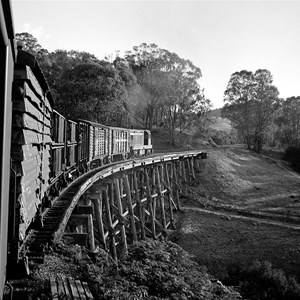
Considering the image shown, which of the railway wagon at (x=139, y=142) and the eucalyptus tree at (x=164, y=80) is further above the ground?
the eucalyptus tree at (x=164, y=80)

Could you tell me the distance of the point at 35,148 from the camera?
4.52m

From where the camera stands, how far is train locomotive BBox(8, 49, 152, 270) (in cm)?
331

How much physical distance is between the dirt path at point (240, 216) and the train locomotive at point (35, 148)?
22.8 ft

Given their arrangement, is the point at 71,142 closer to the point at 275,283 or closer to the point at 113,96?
the point at 275,283

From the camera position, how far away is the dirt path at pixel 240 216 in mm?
14641

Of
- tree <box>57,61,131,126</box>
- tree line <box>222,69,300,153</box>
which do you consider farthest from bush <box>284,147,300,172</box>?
tree <box>57,61,131,126</box>

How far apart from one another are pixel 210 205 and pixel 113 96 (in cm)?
1124

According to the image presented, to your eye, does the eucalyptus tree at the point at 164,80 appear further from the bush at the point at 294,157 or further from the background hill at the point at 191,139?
the bush at the point at 294,157

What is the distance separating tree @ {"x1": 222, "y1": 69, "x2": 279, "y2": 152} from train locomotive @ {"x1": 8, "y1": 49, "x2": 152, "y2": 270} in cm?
2819

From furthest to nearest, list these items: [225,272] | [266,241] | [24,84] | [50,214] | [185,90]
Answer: [185,90] → [266,241] → [225,272] → [50,214] → [24,84]

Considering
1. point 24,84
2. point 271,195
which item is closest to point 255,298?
point 24,84

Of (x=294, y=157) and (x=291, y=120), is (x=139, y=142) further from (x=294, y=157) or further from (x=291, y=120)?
(x=291, y=120)

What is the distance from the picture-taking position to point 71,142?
11.2 meters

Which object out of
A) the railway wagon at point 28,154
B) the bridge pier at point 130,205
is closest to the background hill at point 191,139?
the bridge pier at point 130,205
